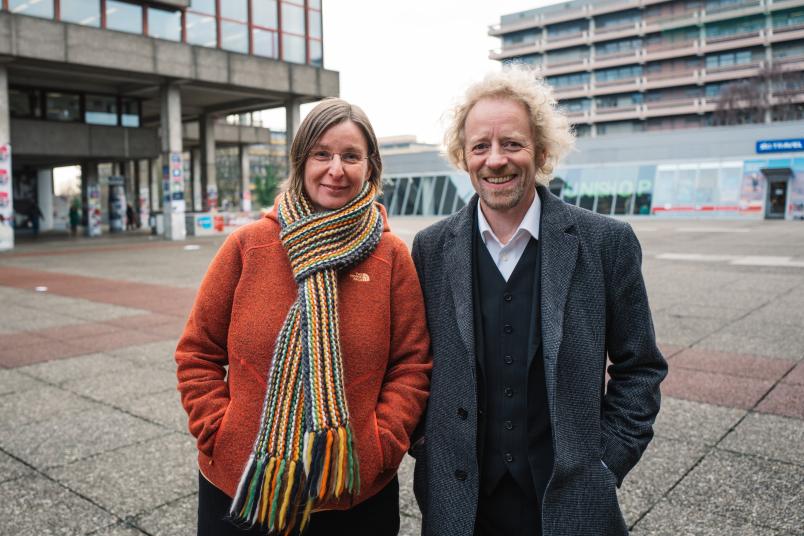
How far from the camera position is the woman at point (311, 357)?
192cm

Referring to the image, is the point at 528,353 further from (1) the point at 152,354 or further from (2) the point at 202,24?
(2) the point at 202,24

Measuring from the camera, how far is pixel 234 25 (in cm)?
2780

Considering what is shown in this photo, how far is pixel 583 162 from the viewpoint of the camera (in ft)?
131

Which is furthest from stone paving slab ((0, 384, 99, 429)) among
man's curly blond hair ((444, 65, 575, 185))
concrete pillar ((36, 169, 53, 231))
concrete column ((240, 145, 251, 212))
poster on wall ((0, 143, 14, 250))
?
concrete pillar ((36, 169, 53, 231))

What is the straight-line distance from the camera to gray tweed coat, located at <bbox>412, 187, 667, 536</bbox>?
198 cm

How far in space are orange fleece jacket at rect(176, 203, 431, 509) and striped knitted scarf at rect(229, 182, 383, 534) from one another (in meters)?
0.07

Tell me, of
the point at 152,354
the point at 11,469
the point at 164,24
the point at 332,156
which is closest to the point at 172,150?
the point at 164,24

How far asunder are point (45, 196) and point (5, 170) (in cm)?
1742

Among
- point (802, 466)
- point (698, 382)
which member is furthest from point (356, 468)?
point (698, 382)

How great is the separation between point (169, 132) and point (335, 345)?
1045 inches

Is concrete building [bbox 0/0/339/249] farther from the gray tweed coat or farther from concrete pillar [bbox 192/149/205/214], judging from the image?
the gray tweed coat

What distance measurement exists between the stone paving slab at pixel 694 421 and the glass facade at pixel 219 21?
77.1 ft

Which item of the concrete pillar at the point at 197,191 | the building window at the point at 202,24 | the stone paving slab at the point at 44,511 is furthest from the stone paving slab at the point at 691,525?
the concrete pillar at the point at 197,191

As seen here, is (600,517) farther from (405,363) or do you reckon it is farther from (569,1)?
(569,1)
